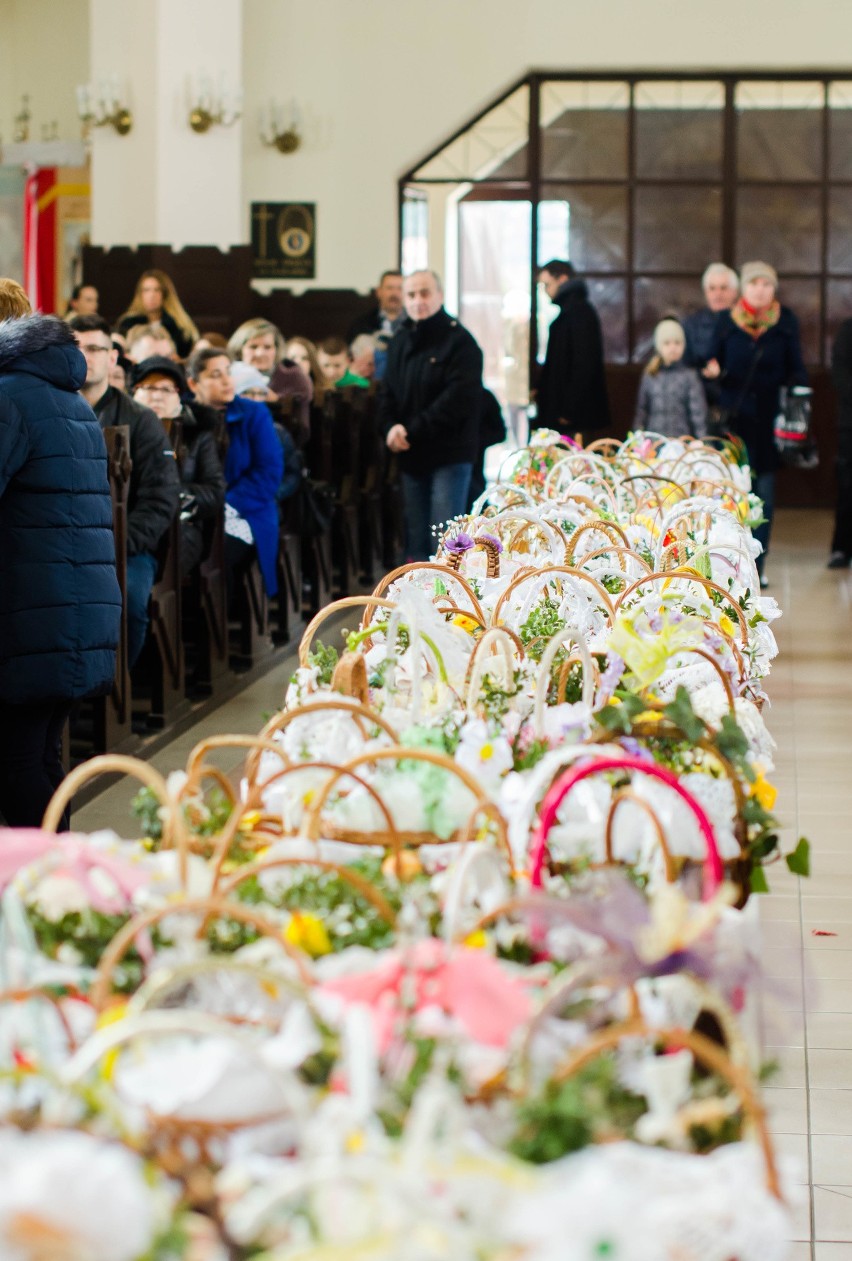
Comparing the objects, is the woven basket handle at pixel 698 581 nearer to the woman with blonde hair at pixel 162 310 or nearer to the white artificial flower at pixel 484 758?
the white artificial flower at pixel 484 758

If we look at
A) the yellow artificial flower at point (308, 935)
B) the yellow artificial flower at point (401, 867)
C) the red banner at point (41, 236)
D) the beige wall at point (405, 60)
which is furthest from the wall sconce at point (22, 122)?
the yellow artificial flower at point (308, 935)

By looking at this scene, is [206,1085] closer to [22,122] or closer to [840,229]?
[840,229]

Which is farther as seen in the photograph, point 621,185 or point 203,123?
point 621,185

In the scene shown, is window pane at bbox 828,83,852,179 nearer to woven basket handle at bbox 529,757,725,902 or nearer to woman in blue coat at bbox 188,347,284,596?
woman in blue coat at bbox 188,347,284,596

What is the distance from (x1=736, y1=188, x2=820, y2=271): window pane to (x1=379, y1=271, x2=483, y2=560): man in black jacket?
611 cm

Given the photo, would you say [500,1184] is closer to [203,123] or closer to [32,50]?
[203,123]

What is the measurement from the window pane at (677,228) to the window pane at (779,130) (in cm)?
37

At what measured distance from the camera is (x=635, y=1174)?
3.91 feet

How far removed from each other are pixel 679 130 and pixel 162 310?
5.46m

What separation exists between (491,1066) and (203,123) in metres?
10.9

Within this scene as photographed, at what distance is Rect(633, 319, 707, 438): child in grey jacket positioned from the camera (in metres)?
Result: 8.83

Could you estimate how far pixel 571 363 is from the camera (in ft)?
31.8

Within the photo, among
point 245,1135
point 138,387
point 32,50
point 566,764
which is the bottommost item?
point 245,1135

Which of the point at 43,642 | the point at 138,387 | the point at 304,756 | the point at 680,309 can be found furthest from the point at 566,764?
the point at 680,309
